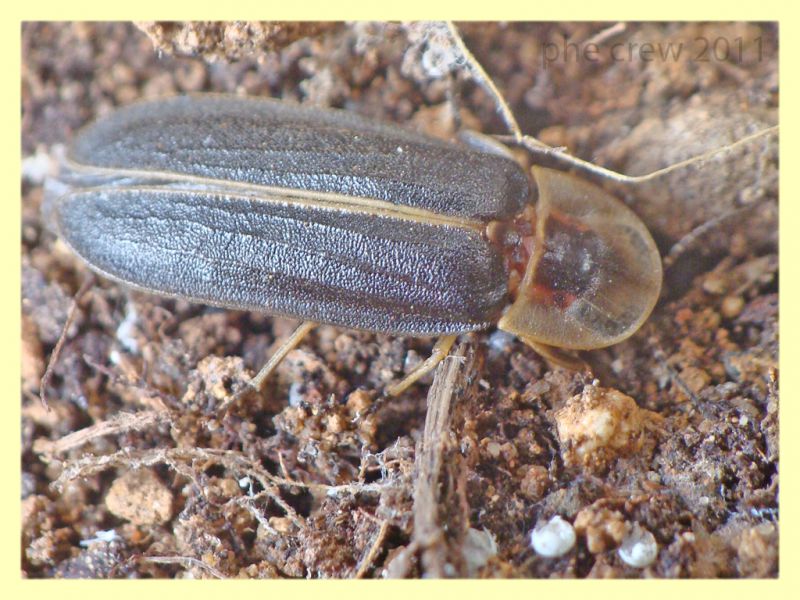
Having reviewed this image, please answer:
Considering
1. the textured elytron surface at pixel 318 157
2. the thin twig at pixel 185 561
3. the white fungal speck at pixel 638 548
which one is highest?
the textured elytron surface at pixel 318 157

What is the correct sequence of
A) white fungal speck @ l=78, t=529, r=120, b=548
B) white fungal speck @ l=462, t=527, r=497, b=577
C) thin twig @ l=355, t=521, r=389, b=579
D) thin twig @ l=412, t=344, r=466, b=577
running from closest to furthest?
1. thin twig @ l=412, t=344, r=466, b=577
2. white fungal speck @ l=462, t=527, r=497, b=577
3. thin twig @ l=355, t=521, r=389, b=579
4. white fungal speck @ l=78, t=529, r=120, b=548

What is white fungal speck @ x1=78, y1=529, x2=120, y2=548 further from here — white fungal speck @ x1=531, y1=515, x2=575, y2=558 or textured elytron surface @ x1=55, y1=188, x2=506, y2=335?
white fungal speck @ x1=531, y1=515, x2=575, y2=558

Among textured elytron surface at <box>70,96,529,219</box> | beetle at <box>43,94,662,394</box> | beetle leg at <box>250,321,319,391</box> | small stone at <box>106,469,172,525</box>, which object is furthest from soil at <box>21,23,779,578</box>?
textured elytron surface at <box>70,96,529,219</box>

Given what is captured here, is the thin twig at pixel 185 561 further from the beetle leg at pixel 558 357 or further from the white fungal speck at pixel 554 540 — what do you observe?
the beetle leg at pixel 558 357

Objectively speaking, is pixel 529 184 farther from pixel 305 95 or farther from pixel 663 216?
pixel 305 95

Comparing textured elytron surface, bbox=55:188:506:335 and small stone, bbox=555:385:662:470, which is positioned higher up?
textured elytron surface, bbox=55:188:506:335

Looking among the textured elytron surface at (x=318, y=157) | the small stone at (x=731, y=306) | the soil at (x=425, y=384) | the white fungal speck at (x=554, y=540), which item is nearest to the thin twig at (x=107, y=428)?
the soil at (x=425, y=384)

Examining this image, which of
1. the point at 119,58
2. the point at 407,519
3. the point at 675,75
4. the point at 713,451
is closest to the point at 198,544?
the point at 407,519
